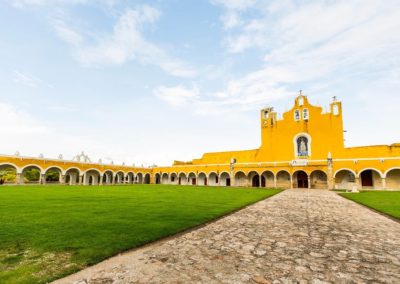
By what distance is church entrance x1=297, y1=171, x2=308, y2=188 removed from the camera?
3380cm

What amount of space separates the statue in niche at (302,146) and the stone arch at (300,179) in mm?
2749

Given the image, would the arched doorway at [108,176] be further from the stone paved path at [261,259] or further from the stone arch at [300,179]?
the stone paved path at [261,259]

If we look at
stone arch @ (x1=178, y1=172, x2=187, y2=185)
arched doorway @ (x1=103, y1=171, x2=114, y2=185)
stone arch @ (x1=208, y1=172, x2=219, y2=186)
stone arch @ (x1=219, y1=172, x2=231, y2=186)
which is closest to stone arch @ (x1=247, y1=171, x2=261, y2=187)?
stone arch @ (x1=219, y1=172, x2=231, y2=186)

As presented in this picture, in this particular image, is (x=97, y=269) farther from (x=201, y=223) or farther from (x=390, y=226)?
(x=390, y=226)

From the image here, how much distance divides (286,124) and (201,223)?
3362 cm

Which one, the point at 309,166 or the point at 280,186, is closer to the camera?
the point at 309,166

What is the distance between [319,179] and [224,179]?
1548 cm

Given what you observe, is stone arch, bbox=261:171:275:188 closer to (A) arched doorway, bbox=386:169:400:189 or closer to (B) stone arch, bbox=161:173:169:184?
(A) arched doorway, bbox=386:169:400:189

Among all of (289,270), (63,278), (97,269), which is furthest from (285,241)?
(63,278)

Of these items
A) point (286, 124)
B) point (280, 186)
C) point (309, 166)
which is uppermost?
point (286, 124)

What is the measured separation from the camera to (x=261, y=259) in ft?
12.7

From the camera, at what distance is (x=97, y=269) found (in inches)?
136

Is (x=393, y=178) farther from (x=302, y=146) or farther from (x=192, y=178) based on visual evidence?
(x=192, y=178)

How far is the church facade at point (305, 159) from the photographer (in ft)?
96.5
